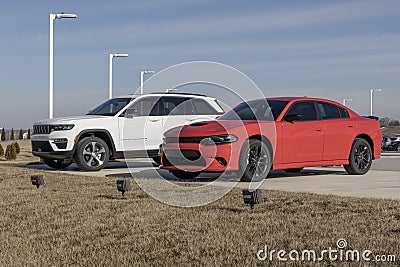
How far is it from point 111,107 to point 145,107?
2.91 ft

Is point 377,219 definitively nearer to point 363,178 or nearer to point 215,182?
point 215,182

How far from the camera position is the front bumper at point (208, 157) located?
1004cm

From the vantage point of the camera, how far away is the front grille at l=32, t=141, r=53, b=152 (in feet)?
42.9

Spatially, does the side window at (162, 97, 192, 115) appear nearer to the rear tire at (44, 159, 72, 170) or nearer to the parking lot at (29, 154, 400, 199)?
the parking lot at (29, 154, 400, 199)

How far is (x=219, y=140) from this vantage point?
10.1 metres

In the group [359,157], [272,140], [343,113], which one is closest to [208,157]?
[272,140]

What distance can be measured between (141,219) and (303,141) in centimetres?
506

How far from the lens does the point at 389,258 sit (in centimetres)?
478

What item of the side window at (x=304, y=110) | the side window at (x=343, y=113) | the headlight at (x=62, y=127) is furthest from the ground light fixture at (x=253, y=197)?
the headlight at (x=62, y=127)

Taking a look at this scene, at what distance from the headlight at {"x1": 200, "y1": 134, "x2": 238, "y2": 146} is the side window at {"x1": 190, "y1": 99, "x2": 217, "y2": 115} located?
3.46 metres

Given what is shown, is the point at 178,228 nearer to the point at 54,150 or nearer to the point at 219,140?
the point at 219,140

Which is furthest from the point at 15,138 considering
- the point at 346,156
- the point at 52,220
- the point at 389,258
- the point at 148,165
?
the point at 389,258

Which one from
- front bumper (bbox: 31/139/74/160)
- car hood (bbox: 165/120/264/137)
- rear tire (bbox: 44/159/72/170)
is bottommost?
rear tire (bbox: 44/159/72/170)

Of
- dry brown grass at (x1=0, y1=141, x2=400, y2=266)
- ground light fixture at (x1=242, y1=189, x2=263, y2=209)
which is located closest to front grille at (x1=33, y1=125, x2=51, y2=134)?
dry brown grass at (x1=0, y1=141, x2=400, y2=266)
